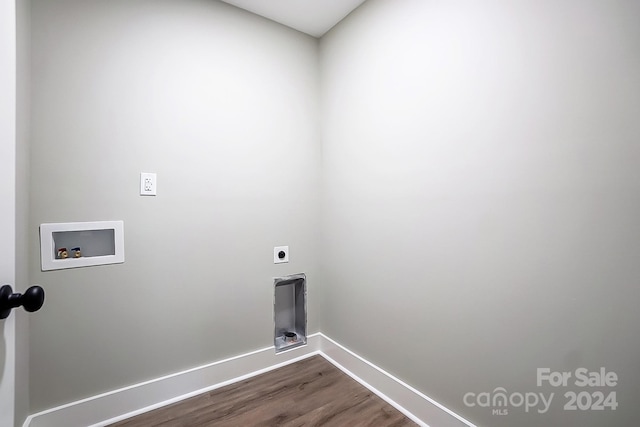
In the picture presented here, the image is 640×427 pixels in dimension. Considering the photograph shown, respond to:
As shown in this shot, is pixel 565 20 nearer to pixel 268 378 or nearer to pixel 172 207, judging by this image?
pixel 172 207

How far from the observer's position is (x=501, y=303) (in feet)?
3.81

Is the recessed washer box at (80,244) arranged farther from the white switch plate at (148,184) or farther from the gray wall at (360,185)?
the white switch plate at (148,184)

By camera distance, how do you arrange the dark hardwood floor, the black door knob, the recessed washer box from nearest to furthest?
the black door knob
the recessed washer box
the dark hardwood floor

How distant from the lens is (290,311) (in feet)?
7.17

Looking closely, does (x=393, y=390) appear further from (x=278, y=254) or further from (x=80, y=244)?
(x=80, y=244)

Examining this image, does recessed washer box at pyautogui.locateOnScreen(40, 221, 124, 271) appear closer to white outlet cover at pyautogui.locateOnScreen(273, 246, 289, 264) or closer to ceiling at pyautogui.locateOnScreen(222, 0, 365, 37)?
white outlet cover at pyautogui.locateOnScreen(273, 246, 289, 264)

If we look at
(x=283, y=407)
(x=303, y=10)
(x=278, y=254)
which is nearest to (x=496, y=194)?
(x=278, y=254)

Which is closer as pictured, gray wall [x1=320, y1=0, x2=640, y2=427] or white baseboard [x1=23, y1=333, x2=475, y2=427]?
gray wall [x1=320, y1=0, x2=640, y2=427]

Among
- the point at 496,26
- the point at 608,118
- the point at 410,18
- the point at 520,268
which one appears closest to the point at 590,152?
the point at 608,118

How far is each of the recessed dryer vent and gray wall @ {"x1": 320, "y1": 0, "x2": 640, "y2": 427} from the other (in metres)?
0.47

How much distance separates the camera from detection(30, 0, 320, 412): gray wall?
4.38 feet

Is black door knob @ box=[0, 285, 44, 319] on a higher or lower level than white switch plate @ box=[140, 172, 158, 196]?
lower

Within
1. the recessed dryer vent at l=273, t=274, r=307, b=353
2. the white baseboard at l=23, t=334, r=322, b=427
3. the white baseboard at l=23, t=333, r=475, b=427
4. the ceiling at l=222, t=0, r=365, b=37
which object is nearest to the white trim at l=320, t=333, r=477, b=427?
the white baseboard at l=23, t=333, r=475, b=427

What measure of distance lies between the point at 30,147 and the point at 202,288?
3.60 feet
